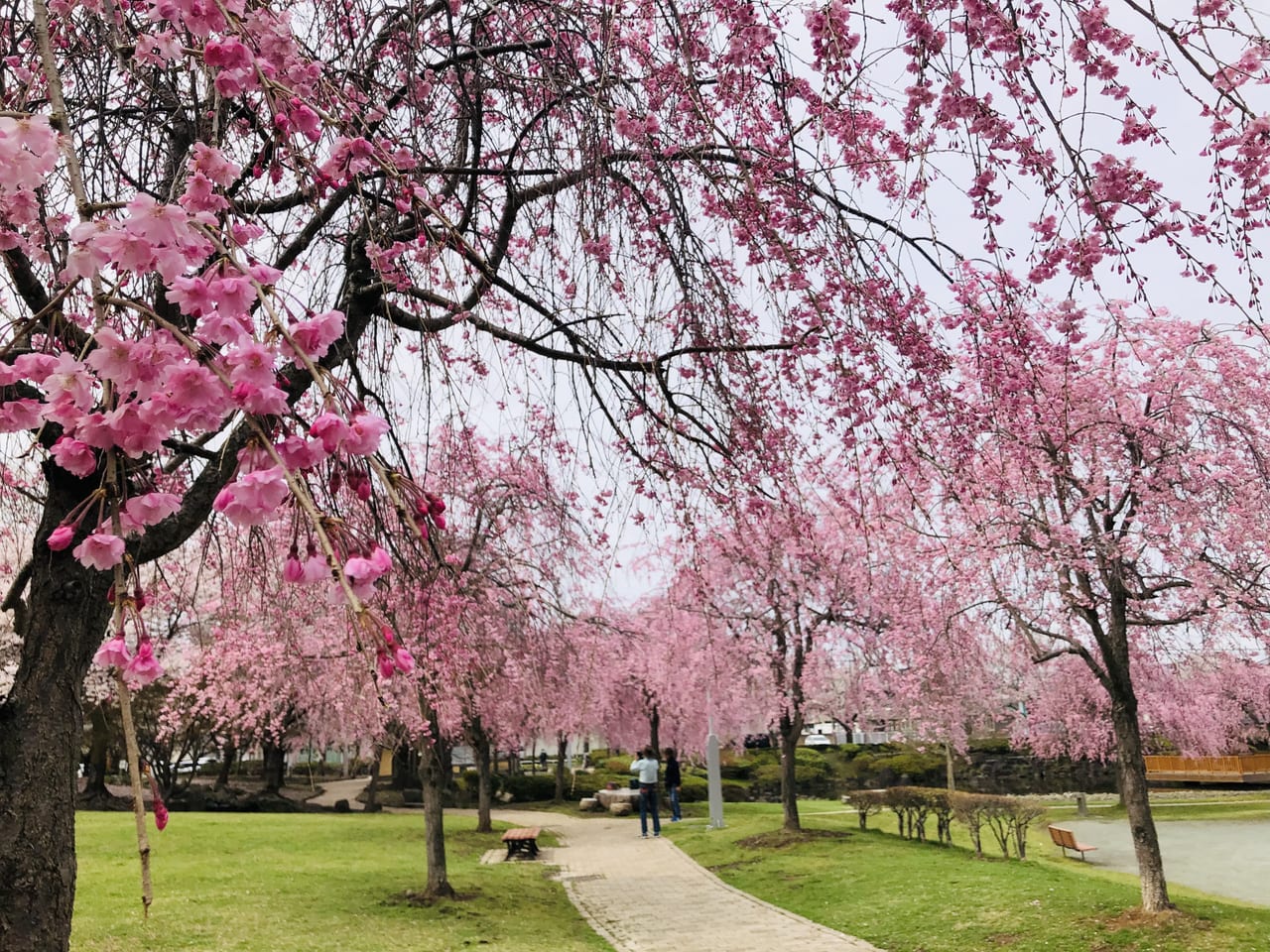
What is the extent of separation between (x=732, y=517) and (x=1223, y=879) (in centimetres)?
1168

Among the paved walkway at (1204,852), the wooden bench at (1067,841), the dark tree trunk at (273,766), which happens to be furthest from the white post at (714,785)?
the dark tree trunk at (273,766)

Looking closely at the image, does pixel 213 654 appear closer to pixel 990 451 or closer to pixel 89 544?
pixel 990 451

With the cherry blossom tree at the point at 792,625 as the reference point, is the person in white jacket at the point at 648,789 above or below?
below

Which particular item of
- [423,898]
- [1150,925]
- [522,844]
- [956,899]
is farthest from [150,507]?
[522,844]

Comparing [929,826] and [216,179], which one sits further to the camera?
[929,826]

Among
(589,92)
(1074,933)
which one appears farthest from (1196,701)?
(589,92)

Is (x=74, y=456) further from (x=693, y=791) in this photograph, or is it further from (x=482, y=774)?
(x=693, y=791)

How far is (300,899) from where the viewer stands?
10.1 metres

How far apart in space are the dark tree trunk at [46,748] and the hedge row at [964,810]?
12.9m

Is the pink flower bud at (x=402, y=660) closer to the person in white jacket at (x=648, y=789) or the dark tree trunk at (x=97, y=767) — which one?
the person in white jacket at (x=648, y=789)

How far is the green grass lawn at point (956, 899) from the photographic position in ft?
26.6

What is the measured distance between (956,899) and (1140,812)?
6.72 feet

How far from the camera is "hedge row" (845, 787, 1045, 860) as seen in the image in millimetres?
13367

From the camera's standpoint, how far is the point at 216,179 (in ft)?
6.69
